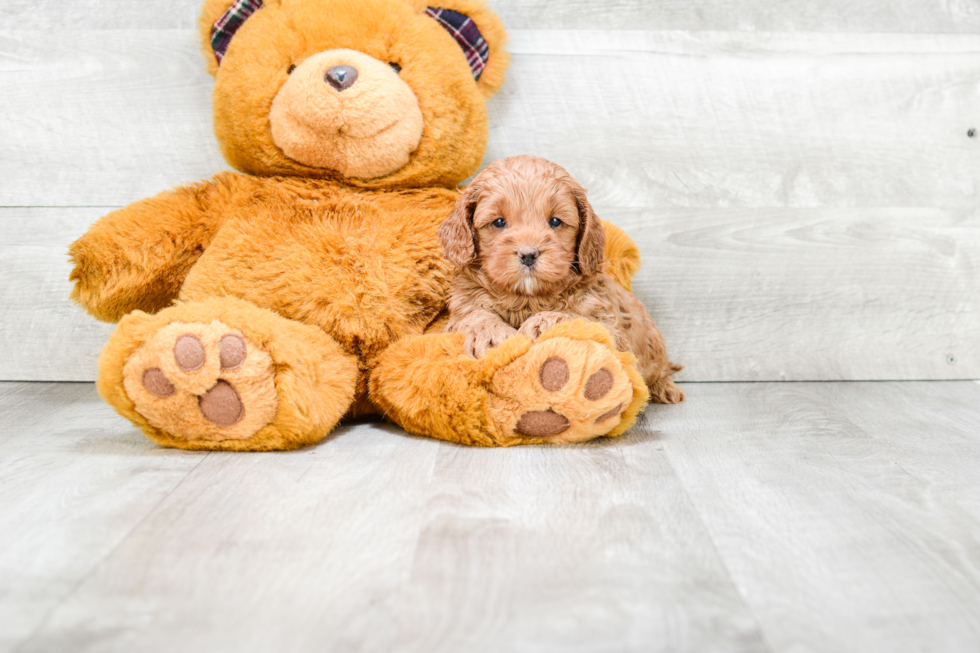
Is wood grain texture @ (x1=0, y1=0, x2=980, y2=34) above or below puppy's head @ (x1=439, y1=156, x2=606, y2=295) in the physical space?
above

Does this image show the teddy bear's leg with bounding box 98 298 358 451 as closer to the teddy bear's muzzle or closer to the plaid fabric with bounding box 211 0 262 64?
the teddy bear's muzzle

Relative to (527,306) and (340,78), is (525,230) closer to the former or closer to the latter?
(527,306)

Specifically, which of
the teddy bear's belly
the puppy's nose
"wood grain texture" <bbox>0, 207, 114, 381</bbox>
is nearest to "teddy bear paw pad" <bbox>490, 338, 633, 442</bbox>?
the puppy's nose

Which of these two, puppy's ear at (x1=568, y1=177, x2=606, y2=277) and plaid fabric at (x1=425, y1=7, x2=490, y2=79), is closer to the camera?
puppy's ear at (x1=568, y1=177, x2=606, y2=277)

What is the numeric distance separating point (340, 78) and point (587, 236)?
1.65 feet

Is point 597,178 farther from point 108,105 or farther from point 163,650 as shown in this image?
point 163,650

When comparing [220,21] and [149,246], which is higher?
[220,21]

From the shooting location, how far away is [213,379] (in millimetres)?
1146

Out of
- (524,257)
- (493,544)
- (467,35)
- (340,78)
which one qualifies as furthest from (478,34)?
(493,544)

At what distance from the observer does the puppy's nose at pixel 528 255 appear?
1.27 metres

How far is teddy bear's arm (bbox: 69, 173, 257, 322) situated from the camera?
1383 millimetres

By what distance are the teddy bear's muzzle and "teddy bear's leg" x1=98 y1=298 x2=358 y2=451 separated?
0.34 meters

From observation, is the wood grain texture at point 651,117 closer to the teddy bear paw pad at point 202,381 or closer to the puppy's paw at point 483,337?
the puppy's paw at point 483,337

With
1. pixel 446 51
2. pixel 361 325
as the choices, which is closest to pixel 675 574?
pixel 361 325
